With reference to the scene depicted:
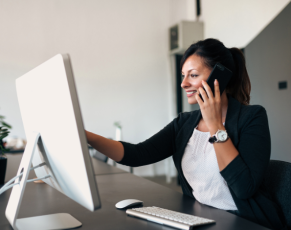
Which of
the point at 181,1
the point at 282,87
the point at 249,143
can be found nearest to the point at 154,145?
the point at 249,143

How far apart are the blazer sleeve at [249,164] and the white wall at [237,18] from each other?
2090 mm

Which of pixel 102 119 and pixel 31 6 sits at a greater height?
pixel 31 6

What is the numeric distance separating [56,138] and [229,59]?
96 cm

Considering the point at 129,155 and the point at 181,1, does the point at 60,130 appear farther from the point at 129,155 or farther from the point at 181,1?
the point at 181,1

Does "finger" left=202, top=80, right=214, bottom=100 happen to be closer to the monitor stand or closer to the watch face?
the watch face

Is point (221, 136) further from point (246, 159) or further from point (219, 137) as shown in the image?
point (246, 159)

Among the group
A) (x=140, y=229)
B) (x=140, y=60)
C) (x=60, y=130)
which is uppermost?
(x=140, y=60)

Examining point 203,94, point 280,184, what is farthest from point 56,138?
point 280,184

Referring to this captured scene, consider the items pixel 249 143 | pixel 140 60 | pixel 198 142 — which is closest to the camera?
pixel 249 143

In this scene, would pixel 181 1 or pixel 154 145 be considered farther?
pixel 181 1

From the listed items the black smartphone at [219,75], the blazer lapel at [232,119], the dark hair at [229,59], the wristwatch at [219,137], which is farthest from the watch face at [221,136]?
the dark hair at [229,59]

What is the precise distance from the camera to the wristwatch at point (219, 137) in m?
1.00

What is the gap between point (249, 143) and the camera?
3.34ft

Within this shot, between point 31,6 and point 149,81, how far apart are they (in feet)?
6.78
